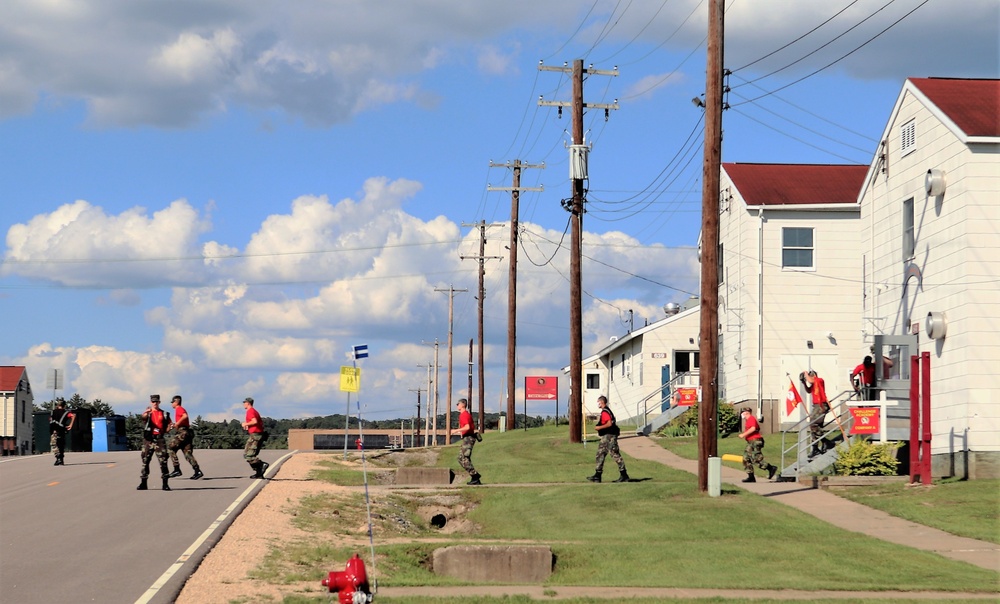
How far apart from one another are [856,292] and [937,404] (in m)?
13.3

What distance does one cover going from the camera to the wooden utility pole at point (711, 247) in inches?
899

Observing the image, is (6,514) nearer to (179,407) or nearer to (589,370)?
(179,407)

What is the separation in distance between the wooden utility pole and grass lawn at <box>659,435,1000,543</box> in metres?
2.98

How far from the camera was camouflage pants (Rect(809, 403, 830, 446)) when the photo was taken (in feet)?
86.3

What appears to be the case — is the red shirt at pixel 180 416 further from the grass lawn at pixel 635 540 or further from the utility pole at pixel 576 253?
the utility pole at pixel 576 253

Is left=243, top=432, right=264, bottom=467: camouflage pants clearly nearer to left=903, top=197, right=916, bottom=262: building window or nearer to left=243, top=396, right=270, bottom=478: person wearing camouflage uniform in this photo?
left=243, top=396, right=270, bottom=478: person wearing camouflage uniform

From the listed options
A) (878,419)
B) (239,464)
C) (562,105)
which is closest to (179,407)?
(239,464)

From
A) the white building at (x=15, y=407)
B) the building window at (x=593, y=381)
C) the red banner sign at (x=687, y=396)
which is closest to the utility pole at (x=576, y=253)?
the red banner sign at (x=687, y=396)

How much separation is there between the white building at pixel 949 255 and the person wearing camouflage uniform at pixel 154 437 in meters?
16.3

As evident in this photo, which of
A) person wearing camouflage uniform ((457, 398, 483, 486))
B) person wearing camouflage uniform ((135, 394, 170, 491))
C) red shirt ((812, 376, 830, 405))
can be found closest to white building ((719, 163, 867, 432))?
red shirt ((812, 376, 830, 405))

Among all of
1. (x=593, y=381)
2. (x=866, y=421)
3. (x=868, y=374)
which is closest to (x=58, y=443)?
(x=866, y=421)

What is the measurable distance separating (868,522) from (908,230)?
35.7 feet

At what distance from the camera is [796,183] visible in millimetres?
40375

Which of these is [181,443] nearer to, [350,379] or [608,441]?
[350,379]
